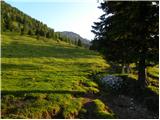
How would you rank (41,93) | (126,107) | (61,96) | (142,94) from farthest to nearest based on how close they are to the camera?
(142,94) < (126,107) < (41,93) < (61,96)

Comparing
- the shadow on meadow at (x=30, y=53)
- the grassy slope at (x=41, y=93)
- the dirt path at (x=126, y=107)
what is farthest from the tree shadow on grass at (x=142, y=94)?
the shadow on meadow at (x=30, y=53)

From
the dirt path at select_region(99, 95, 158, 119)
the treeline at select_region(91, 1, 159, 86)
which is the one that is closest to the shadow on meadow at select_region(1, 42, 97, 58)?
the treeline at select_region(91, 1, 159, 86)

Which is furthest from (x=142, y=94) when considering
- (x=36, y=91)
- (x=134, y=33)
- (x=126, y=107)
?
(x=36, y=91)

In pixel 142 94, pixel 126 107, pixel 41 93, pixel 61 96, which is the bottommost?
pixel 126 107

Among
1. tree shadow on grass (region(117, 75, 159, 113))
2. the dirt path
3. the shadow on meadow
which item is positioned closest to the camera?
the dirt path

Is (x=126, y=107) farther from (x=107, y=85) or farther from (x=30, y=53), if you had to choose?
(x=30, y=53)

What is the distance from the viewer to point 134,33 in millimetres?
32469

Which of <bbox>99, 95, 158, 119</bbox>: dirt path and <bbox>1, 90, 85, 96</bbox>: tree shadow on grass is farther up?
<bbox>1, 90, 85, 96</bbox>: tree shadow on grass

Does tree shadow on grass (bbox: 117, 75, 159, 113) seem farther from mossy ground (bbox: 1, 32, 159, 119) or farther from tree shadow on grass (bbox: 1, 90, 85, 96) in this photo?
tree shadow on grass (bbox: 1, 90, 85, 96)

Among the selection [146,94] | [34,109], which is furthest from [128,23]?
[34,109]

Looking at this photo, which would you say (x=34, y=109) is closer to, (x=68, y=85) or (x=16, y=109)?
(x=16, y=109)

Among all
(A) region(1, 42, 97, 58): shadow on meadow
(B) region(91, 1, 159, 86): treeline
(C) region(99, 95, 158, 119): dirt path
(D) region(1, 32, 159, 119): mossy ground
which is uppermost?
(B) region(91, 1, 159, 86): treeline

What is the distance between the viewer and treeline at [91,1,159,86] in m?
31.2

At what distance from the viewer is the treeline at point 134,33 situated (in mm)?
31250
